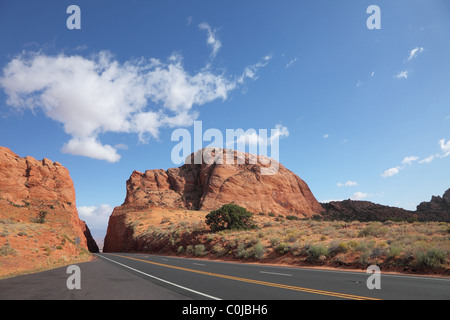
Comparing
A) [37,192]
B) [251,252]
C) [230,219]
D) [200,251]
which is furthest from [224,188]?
[251,252]

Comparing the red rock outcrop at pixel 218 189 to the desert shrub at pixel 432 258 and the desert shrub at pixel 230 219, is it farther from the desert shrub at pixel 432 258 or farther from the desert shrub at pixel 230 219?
the desert shrub at pixel 432 258

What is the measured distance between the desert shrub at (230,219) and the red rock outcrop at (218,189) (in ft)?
108

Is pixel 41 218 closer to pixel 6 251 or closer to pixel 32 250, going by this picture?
pixel 32 250

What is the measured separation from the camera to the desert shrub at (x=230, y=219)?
3740cm

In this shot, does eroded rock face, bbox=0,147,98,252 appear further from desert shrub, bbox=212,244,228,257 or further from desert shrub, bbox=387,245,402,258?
desert shrub, bbox=387,245,402,258

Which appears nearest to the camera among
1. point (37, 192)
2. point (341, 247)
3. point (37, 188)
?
point (341, 247)

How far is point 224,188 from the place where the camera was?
247 feet

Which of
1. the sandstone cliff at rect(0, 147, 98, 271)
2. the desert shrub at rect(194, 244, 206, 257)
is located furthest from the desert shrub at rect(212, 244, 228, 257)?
the sandstone cliff at rect(0, 147, 98, 271)

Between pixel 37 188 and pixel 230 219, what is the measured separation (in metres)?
52.6

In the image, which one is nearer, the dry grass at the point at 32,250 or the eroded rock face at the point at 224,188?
the dry grass at the point at 32,250

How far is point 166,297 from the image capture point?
7.07 metres

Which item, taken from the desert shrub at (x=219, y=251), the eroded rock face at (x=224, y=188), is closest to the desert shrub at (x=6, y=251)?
the desert shrub at (x=219, y=251)
